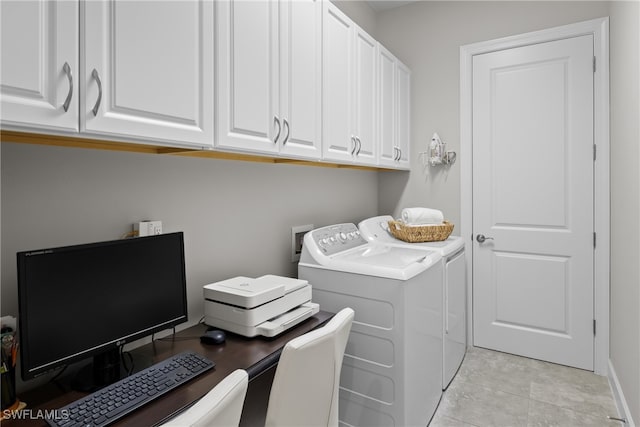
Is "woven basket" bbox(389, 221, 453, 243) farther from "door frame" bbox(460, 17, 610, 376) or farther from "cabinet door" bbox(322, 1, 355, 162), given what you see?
"door frame" bbox(460, 17, 610, 376)

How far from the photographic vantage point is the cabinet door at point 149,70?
0.95 m

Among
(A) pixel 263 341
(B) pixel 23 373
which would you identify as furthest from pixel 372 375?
(B) pixel 23 373

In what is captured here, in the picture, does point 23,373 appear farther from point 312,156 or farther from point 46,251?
point 312,156

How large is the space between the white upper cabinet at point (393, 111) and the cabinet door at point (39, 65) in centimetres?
195

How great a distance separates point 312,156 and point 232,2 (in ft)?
2.40

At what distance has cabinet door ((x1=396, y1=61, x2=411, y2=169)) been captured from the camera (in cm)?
291

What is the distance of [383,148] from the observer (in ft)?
8.64

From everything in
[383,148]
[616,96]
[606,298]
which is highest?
[616,96]

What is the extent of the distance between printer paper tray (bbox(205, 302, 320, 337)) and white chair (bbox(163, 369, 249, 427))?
0.55 meters

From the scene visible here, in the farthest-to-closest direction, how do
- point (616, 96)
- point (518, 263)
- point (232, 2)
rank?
point (518, 263) → point (616, 96) → point (232, 2)

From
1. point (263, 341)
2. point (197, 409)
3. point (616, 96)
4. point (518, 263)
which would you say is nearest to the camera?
point (197, 409)

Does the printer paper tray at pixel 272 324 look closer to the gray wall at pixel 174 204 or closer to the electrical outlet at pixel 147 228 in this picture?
the gray wall at pixel 174 204

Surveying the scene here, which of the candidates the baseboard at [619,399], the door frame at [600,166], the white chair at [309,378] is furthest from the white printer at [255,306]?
the door frame at [600,166]

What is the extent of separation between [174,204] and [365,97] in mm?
1361
